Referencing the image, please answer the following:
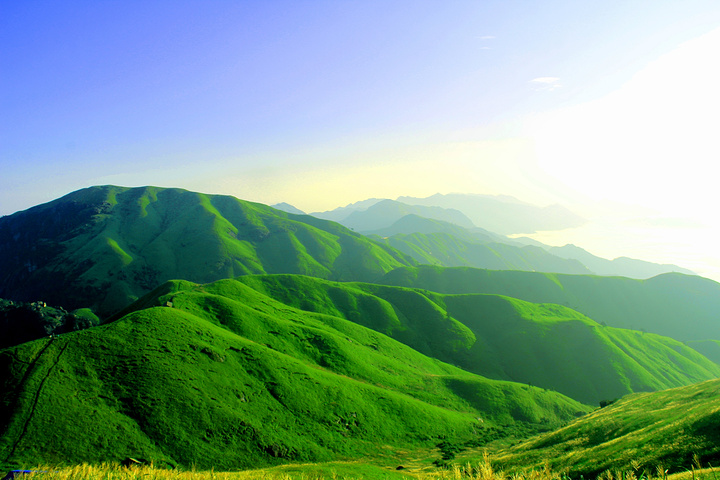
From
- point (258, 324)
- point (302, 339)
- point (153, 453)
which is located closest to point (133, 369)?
point (153, 453)

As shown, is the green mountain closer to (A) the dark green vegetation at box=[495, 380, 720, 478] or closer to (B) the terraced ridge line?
(B) the terraced ridge line

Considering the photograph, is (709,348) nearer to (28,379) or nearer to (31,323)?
(28,379)

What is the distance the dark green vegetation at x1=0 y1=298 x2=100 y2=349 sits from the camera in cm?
13225

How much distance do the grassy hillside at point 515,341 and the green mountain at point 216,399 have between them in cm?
3892

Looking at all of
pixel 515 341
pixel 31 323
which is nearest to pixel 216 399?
pixel 515 341

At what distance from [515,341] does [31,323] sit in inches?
7582

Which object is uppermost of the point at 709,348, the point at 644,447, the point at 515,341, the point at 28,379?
the point at 28,379

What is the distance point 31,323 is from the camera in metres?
135

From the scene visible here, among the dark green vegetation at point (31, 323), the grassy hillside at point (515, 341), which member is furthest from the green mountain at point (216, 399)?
Answer: the dark green vegetation at point (31, 323)

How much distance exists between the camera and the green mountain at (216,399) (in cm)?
4009

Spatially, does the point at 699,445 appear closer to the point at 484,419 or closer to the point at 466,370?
the point at 484,419

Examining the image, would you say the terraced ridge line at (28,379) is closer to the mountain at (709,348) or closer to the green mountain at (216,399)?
the green mountain at (216,399)

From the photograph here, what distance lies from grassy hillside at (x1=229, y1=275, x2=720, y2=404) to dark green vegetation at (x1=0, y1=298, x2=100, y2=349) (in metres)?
64.9

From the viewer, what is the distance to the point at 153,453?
4012cm
